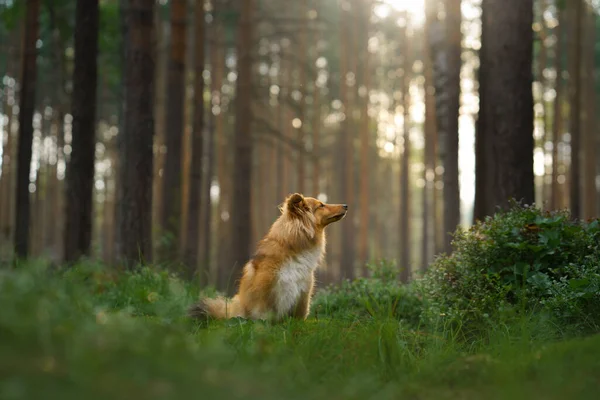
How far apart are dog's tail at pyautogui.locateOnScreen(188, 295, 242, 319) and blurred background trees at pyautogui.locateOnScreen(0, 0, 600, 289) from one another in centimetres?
173

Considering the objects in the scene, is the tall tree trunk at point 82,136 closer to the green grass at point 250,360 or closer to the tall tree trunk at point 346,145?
the green grass at point 250,360

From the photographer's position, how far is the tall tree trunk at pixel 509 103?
9.25 m

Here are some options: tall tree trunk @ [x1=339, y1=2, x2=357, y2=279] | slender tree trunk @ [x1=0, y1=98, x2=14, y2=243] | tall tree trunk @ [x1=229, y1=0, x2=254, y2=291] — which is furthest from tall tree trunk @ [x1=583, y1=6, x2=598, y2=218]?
slender tree trunk @ [x1=0, y1=98, x2=14, y2=243]

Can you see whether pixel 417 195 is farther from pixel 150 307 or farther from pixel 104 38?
pixel 150 307

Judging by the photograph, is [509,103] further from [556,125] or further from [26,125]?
[556,125]

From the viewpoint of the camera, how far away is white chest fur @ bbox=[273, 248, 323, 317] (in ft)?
23.2

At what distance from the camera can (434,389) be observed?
4.44 metres

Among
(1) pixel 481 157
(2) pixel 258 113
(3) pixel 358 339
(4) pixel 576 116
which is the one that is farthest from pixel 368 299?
(2) pixel 258 113

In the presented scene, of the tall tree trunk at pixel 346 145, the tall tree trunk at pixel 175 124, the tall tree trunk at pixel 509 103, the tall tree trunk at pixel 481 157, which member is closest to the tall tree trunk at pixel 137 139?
the tall tree trunk at pixel 175 124

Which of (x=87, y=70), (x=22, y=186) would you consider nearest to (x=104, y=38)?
(x=22, y=186)

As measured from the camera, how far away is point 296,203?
7621 mm

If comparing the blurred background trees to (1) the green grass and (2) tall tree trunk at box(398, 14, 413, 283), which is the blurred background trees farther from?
(1) the green grass

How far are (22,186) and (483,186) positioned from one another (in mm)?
11902

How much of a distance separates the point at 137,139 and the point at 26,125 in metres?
6.25
